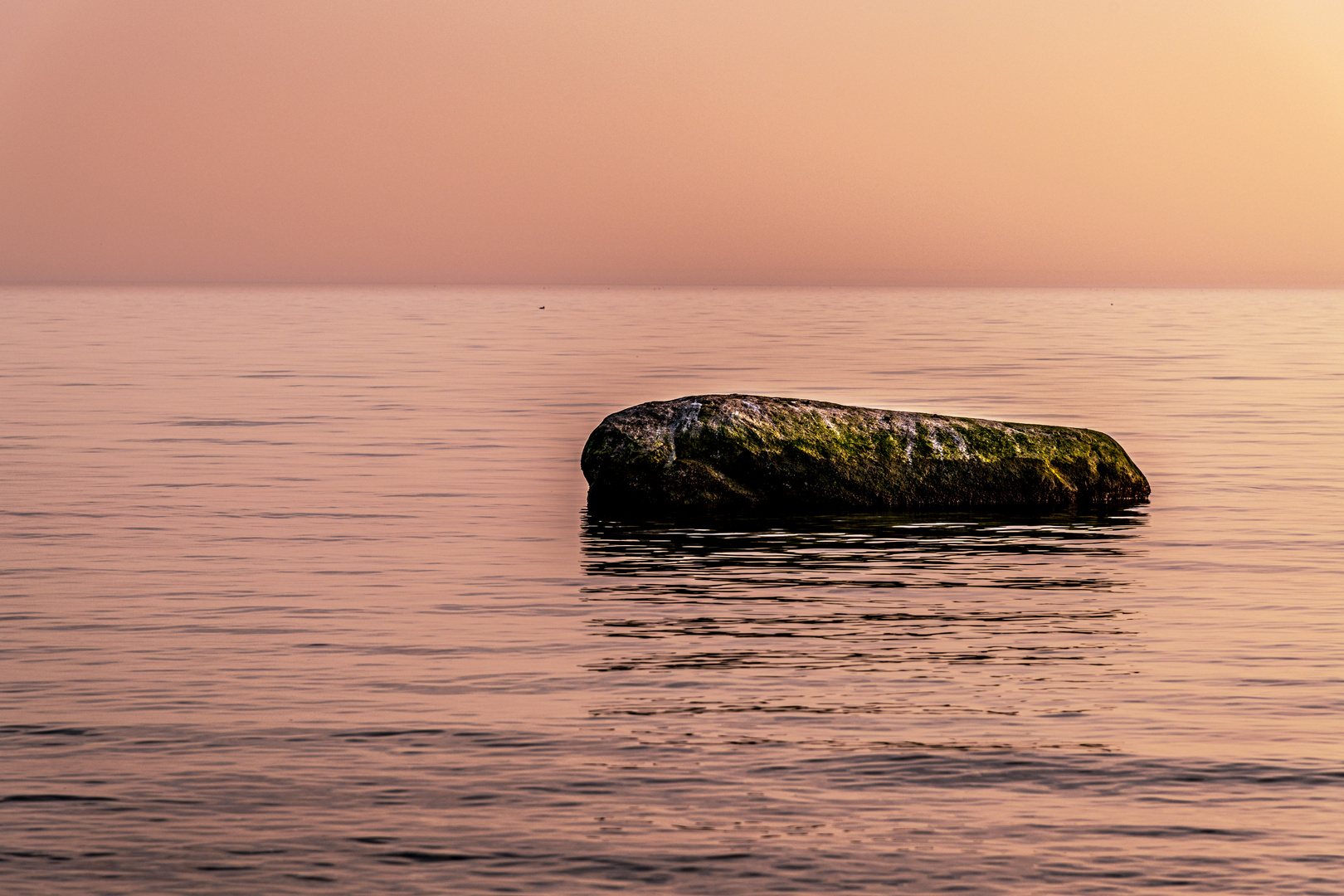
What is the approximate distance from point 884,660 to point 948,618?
1850 millimetres

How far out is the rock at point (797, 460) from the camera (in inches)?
803

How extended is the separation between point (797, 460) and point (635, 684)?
9.11m

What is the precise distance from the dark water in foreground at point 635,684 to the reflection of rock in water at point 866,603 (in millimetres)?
57

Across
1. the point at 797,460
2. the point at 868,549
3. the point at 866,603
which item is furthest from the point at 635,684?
the point at 797,460

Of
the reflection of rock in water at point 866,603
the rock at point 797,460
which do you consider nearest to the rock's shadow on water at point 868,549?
the reflection of rock in water at point 866,603

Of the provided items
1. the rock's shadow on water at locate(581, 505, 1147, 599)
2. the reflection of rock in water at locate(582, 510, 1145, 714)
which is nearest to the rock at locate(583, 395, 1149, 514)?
the rock's shadow on water at locate(581, 505, 1147, 599)

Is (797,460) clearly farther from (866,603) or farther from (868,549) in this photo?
(866,603)

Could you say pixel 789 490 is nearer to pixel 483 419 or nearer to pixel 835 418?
pixel 835 418

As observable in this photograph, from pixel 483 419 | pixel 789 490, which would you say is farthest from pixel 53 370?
pixel 789 490

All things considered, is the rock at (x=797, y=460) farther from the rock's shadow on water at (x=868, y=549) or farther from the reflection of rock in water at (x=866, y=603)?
the reflection of rock in water at (x=866, y=603)

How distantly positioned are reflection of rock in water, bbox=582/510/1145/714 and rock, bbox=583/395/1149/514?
0.70 metres

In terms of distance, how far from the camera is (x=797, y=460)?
20.5 meters

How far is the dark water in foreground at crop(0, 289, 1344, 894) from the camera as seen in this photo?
812 centimetres

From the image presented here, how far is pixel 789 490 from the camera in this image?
20469 millimetres
